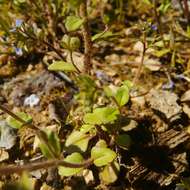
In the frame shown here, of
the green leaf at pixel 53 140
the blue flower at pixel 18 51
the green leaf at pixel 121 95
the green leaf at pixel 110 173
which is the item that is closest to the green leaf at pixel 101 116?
the green leaf at pixel 121 95

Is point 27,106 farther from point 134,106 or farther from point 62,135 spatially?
point 134,106

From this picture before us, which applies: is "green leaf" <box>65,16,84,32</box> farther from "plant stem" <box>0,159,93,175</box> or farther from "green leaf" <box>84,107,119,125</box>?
"plant stem" <box>0,159,93,175</box>

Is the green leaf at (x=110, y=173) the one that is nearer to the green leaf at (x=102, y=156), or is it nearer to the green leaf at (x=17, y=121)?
the green leaf at (x=102, y=156)

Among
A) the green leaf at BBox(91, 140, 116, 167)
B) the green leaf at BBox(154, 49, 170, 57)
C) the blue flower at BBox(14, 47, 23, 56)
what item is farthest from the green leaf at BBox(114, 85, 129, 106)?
the blue flower at BBox(14, 47, 23, 56)

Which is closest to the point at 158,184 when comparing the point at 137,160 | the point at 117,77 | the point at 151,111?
the point at 137,160

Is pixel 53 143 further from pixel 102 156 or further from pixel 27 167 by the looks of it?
pixel 102 156

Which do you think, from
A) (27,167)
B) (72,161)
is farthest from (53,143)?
(72,161)
